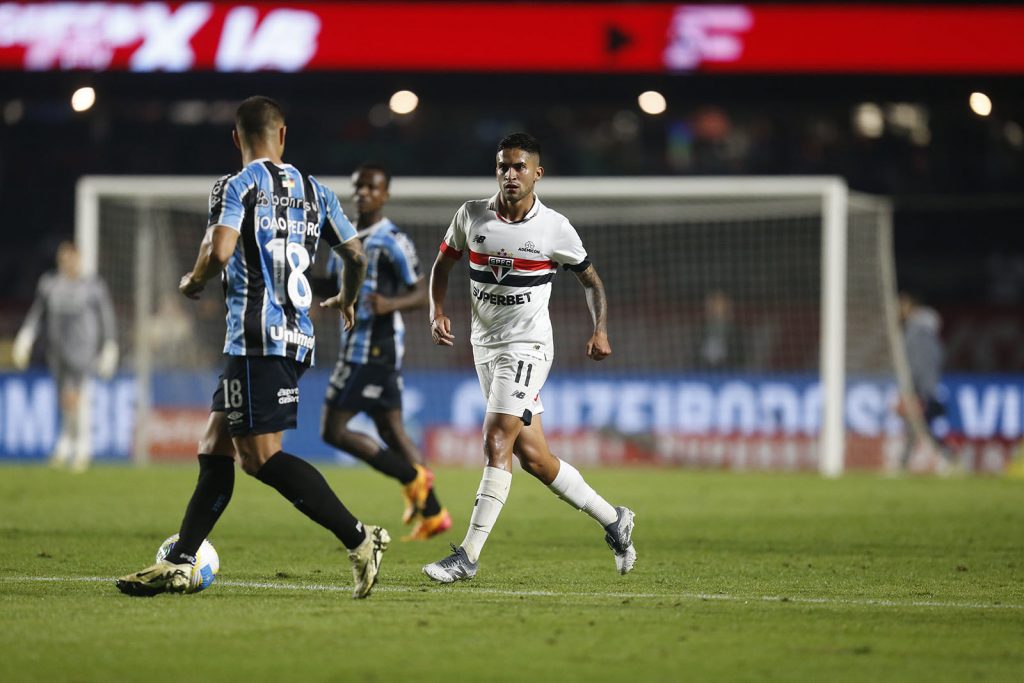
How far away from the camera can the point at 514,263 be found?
7496mm

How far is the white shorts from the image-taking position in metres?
7.42

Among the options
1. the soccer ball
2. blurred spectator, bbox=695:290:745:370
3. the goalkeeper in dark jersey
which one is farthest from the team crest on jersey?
blurred spectator, bbox=695:290:745:370

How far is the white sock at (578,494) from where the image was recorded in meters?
7.60

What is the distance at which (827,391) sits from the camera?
16.7 meters

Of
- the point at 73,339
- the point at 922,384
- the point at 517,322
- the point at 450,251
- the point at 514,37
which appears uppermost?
the point at 514,37

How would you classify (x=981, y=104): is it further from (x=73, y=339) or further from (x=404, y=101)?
(x=73, y=339)

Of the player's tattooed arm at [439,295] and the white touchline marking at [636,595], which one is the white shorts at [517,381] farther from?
the white touchline marking at [636,595]

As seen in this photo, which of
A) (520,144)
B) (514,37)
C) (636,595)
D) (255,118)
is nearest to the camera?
(255,118)

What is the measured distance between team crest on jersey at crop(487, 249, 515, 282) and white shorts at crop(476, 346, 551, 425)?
38cm

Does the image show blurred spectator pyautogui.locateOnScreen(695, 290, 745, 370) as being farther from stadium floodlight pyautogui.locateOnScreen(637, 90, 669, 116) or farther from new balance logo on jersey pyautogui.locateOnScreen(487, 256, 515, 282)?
new balance logo on jersey pyautogui.locateOnScreen(487, 256, 515, 282)

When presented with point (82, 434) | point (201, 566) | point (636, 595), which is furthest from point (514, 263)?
point (82, 434)

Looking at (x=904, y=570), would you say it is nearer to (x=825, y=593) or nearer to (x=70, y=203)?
(x=825, y=593)

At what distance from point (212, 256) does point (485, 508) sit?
1.91 m

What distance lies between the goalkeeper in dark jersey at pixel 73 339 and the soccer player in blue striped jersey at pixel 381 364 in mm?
7358
